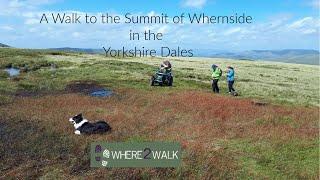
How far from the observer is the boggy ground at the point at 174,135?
13981 mm

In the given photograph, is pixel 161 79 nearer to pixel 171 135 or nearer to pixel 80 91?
pixel 80 91

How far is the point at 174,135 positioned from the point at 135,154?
3.91 m

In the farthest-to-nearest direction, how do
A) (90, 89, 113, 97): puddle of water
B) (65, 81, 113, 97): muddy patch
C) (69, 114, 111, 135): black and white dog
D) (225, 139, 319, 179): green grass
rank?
(65, 81, 113, 97): muddy patch
(90, 89, 113, 97): puddle of water
(69, 114, 111, 135): black and white dog
(225, 139, 319, 179): green grass

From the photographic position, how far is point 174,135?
18.6m

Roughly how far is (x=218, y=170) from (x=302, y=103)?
64.8 feet

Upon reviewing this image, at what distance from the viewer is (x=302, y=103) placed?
105 feet

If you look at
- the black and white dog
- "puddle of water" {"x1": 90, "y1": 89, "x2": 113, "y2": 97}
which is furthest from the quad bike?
the black and white dog

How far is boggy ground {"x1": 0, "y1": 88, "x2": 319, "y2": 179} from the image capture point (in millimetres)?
13981

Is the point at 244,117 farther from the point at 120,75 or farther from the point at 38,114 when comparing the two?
the point at 120,75

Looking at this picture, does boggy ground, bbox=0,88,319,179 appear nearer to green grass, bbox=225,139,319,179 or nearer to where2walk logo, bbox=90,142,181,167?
green grass, bbox=225,139,319,179

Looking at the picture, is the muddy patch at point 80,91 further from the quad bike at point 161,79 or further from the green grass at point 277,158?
the green grass at point 277,158

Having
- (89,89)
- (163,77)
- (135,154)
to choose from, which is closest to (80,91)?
(89,89)

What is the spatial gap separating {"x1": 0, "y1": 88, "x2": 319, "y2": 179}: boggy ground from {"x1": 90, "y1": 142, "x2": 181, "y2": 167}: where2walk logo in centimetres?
34

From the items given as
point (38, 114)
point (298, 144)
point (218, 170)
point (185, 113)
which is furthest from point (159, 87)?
point (218, 170)
